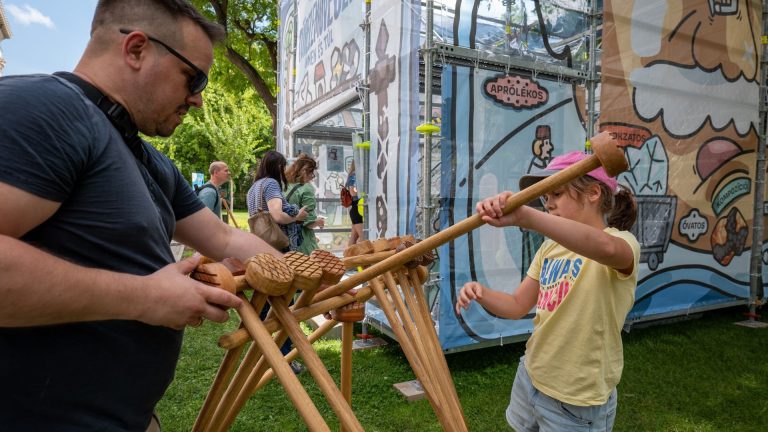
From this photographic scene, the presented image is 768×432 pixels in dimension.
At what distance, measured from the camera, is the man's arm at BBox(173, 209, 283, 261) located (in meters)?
1.58

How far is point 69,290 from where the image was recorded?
85cm

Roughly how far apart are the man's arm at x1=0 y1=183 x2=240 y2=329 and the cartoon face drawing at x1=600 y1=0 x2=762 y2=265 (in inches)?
172

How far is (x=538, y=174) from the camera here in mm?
1729

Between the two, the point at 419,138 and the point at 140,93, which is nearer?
the point at 140,93

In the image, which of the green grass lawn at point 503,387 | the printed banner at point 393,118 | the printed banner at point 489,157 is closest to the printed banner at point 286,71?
the printed banner at point 393,118

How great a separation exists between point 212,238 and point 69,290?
76 cm

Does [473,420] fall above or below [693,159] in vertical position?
below

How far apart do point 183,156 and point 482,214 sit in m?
28.1

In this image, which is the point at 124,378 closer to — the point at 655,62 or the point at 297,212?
the point at 297,212

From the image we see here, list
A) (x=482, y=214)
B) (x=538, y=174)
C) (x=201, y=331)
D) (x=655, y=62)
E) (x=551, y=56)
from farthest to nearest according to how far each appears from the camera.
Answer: (x=201, y=331) → (x=655, y=62) → (x=551, y=56) → (x=538, y=174) → (x=482, y=214)

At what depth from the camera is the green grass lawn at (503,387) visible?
3051 millimetres

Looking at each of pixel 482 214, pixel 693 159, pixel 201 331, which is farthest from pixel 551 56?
pixel 201 331

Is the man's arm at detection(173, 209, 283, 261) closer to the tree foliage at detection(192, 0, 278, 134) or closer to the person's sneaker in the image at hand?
the person's sneaker

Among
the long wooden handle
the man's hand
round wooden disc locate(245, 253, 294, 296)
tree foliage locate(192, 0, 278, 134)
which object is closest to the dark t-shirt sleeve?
the man's hand
